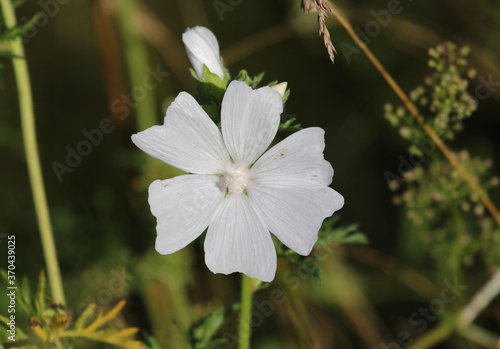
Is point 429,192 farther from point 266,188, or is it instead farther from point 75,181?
point 75,181

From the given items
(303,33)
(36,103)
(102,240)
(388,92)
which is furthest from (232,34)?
(102,240)

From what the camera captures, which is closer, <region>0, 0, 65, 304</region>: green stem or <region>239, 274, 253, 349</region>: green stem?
<region>239, 274, 253, 349</region>: green stem

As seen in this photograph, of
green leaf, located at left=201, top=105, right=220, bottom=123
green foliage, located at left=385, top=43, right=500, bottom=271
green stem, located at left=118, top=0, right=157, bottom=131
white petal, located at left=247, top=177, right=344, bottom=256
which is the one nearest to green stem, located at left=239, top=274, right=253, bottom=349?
white petal, located at left=247, top=177, right=344, bottom=256

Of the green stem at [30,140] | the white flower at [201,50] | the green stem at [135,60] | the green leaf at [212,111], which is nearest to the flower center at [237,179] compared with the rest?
the green leaf at [212,111]

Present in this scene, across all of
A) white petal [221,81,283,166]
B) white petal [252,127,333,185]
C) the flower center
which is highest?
white petal [221,81,283,166]

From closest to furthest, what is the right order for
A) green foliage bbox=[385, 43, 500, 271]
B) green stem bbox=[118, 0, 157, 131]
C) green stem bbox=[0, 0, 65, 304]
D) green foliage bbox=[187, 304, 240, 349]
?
green foliage bbox=[187, 304, 240, 349] < green foliage bbox=[385, 43, 500, 271] < green stem bbox=[0, 0, 65, 304] < green stem bbox=[118, 0, 157, 131]

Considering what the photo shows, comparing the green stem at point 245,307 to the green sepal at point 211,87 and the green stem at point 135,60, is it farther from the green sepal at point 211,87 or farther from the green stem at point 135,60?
the green stem at point 135,60

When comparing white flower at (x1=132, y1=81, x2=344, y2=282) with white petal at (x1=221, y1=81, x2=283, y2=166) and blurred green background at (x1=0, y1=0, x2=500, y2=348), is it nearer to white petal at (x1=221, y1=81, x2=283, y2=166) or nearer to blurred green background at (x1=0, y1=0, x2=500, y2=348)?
white petal at (x1=221, y1=81, x2=283, y2=166)
